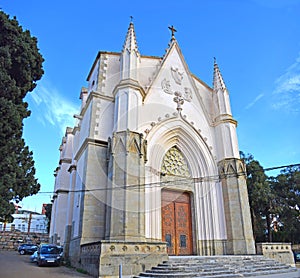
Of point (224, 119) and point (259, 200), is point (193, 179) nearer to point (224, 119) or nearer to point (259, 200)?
point (224, 119)

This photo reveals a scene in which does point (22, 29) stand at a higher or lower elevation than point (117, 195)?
higher

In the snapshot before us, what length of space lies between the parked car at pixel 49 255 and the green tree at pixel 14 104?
9.84 ft

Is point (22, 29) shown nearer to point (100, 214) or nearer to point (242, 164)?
point (100, 214)

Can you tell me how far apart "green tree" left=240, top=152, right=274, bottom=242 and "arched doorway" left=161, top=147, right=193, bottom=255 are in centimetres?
763

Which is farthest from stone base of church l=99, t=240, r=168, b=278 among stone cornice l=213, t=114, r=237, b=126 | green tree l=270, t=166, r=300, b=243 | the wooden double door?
green tree l=270, t=166, r=300, b=243

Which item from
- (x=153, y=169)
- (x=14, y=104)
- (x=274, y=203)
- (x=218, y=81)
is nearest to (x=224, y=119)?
(x=218, y=81)

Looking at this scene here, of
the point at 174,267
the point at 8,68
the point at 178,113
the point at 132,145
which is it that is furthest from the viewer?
the point at 178,113

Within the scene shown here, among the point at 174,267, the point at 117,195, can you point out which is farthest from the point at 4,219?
the point at 174,267

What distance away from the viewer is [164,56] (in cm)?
1692

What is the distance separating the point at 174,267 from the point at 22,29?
402 inches

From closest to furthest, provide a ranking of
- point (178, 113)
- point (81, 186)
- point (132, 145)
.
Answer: point (132, 145), point (81, 186), point (178, 113)

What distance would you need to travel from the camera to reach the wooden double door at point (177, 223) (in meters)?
13.3

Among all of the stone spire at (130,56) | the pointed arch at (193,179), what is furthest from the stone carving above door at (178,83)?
the stone spire at (130,56)

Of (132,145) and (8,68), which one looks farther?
(132,145)
